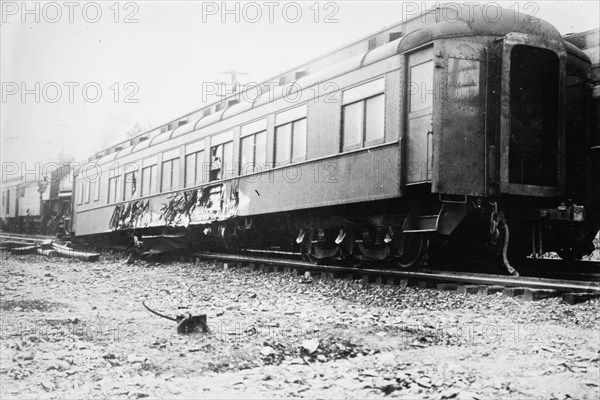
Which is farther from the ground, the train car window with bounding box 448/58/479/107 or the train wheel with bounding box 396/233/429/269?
the train car window with bounding box 448/58/479/107

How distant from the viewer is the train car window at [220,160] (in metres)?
12.5

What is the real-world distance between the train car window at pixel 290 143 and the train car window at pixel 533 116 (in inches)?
134

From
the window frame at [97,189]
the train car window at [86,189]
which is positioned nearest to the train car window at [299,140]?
the window frame at [97,189]

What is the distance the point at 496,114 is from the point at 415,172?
48.5 inches

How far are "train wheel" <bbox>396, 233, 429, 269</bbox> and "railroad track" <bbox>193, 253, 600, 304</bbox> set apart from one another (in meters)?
0.36

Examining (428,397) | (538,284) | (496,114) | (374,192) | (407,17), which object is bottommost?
(428,397)

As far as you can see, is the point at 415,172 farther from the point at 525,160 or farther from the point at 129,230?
the point at 129,230

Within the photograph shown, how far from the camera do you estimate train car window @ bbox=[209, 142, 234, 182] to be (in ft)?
41.1

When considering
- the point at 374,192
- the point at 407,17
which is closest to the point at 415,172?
the point at 374,192

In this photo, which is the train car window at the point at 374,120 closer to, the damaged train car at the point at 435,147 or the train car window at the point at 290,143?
the damaged train car at the point at 435,147

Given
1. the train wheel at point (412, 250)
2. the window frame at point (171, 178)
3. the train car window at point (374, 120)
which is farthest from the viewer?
the window frame at point (171, 178)

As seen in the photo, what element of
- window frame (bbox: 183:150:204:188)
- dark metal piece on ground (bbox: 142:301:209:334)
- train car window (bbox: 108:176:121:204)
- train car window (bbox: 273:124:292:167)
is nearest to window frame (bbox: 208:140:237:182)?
window frame (bbox: 183:150:204:188)

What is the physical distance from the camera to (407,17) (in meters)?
8.93

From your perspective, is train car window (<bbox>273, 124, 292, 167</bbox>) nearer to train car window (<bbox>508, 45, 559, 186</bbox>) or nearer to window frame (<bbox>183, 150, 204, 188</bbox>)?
window frame (<bbox>183, 150, 204, 188</bbox>)
